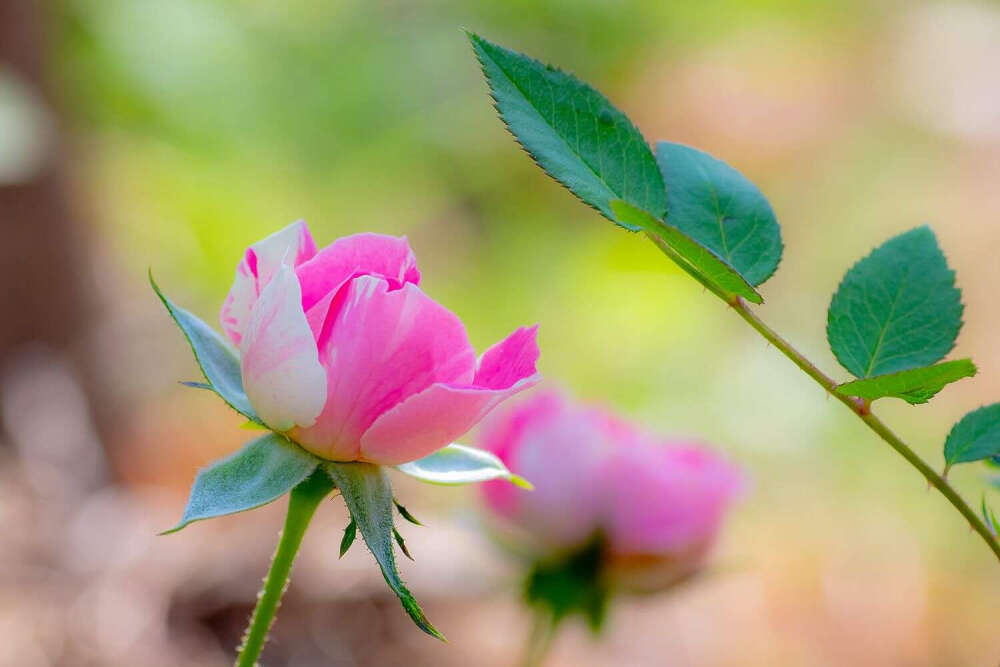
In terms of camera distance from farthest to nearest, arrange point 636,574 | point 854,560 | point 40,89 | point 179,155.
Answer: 1. point 179,155
2. point 40,89
3. point 854,560
4. point 636,574

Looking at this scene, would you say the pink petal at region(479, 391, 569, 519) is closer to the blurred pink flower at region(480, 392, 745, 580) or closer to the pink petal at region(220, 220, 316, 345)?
the blurred pink flower at region(480, 392, 745, 580)

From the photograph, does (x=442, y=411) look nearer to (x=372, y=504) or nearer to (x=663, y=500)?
(x=372, y=504)

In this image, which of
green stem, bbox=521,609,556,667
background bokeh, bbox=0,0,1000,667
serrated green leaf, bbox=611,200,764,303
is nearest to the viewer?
serrated green leaf, bbox=611,200,764,303

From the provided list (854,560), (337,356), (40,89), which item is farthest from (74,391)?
(337,356)

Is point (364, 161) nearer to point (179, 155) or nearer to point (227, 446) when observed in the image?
point (179, 155)

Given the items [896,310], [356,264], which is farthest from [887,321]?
[356,264]

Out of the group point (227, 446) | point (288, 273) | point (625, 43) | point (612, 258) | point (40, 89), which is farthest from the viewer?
point (625, 43)

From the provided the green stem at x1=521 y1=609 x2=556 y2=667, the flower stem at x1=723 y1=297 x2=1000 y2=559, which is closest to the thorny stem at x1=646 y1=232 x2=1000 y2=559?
the flower stem at x1=723 y1=297 x2=1000 y2=559
